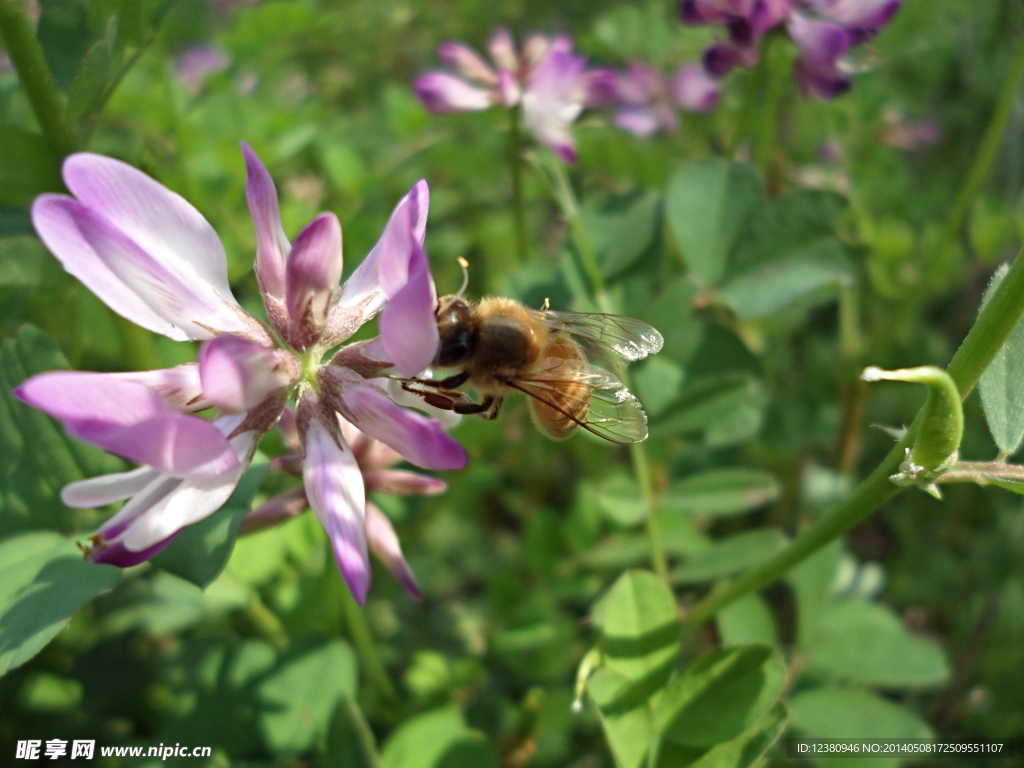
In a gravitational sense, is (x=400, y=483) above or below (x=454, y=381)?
below

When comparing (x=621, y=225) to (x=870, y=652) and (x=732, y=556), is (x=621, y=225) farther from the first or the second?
(x=870, y=652)

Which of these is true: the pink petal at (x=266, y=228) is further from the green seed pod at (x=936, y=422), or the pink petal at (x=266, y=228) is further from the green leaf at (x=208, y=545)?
the green seed pod at (x=936, y=422)

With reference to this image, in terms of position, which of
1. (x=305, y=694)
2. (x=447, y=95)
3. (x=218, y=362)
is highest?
(x=218, y=362)

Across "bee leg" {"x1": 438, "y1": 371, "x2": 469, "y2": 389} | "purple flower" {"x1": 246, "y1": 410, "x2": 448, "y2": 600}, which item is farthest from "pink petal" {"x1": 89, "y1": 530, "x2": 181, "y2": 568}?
"bee leg" {"x1": 438, "y1": 371, "x2": 469, "y2": 389}

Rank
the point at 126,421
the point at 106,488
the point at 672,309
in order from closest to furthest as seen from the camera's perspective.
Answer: the point at 126,421 → the point at 106,488 → the point at 672,309

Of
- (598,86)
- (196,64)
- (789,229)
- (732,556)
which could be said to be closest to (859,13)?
(789,229)

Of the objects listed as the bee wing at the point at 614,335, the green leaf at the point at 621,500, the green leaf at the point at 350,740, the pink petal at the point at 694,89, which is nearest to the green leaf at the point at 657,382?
the green leaf at the point at 621,500
